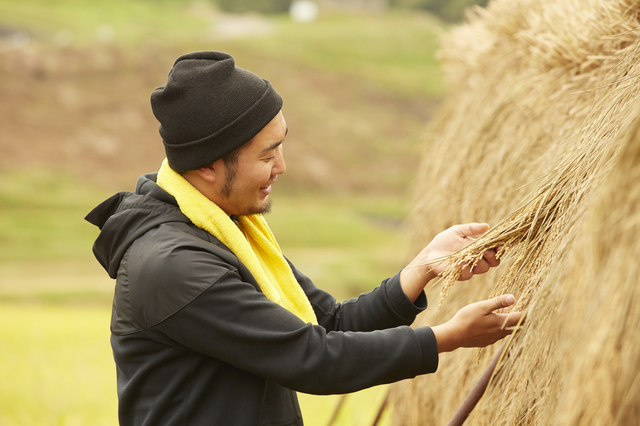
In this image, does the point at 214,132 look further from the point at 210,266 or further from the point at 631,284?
the point at 631,284

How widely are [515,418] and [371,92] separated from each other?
73.0 ft

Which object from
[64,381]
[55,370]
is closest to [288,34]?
[55,370]

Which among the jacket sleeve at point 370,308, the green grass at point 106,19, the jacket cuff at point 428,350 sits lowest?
the jacket sleeve at point 370,308

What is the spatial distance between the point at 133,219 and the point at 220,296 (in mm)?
333

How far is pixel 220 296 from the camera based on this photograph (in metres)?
1.23

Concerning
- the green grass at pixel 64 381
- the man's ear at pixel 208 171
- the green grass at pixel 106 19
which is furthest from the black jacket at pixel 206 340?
the green grass at pixel 106 19

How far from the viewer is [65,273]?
1118 cm

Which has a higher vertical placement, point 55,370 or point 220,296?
point 220,296

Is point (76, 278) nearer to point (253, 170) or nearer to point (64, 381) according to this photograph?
point (64, 381)

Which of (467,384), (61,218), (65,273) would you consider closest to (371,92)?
(61,218)

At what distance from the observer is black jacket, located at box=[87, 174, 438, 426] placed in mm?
1227

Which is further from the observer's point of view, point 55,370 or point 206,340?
point 55,370

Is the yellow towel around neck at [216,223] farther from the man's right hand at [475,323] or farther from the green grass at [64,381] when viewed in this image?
the green grass at [64,381]

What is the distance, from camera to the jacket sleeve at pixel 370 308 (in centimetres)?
161
